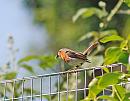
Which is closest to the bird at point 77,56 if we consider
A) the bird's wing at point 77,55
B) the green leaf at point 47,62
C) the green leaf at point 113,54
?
the bird's wing at point 77,55

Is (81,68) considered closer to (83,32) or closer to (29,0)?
(83,32)

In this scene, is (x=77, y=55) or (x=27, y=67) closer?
(x=77, y=55)

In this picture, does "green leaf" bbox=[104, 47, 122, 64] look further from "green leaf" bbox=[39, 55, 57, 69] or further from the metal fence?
"green leaf" bbox=[39, 55, 57, 69]

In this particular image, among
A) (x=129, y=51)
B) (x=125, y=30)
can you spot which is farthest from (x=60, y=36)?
(x=129, y=51)

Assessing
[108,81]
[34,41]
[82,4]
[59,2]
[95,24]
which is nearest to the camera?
[108,81]

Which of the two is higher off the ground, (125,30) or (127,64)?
(125,30)

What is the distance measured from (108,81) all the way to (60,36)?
11.2 ft

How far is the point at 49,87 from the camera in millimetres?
2002

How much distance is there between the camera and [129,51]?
5.65 ft

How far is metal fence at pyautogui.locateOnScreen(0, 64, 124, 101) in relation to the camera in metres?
1.94

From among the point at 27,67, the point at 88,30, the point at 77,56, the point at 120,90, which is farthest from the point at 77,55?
the point at 88,30

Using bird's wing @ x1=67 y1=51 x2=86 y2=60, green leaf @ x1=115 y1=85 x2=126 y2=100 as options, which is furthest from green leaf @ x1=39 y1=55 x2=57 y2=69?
green leaf @ x1=115 y1=85 x2=126 y2=100

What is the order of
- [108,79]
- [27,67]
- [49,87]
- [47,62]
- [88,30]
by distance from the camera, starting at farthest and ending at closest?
[88,30], [27,67], [47,62], [49,87], [108,79]

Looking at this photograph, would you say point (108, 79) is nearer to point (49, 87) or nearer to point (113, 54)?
point (113, 54)
